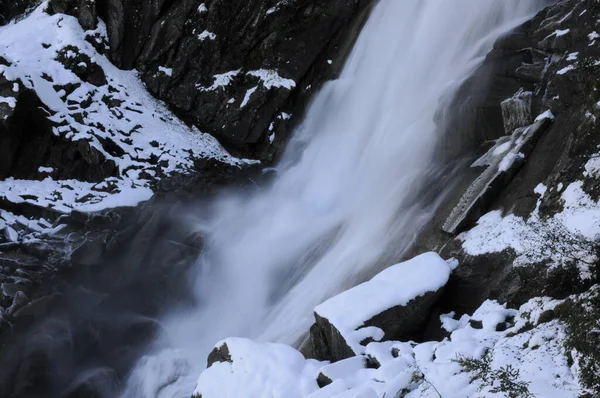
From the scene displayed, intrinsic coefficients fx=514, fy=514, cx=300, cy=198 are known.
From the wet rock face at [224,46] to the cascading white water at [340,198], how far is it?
104 cm

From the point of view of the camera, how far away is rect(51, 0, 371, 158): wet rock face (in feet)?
63.5

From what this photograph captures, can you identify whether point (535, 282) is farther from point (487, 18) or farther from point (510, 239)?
point (487, 18)

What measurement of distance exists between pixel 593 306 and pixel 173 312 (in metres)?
11.0

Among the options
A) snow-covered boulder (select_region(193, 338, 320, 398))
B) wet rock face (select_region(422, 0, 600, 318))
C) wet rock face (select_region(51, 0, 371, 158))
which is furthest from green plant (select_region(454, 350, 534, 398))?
wet rock face (select_region(51, 0, 371, 158))

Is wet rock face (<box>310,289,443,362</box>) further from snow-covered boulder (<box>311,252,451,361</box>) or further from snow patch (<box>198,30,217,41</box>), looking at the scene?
snow patch (<box>198,30,217,41</box>)

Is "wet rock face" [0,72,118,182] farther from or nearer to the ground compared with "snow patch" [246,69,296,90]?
nearer to the ground

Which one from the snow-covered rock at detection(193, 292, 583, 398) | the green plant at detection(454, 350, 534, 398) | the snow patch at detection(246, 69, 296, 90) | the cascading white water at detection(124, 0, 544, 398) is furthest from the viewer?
the snow patch at detection(246, 69, 296, 90)

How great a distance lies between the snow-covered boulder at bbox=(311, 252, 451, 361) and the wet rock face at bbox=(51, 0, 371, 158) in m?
10.9

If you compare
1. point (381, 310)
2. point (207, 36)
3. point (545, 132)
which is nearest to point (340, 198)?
point (545, 132)

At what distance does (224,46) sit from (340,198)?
8.12m

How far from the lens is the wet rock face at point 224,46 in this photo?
63.5 ft

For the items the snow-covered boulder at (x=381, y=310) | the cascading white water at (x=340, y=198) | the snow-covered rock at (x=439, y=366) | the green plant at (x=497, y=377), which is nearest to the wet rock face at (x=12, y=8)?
the cascading white water at (x=340, y=198)

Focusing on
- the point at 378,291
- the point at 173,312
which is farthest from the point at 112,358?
the point at 378,291

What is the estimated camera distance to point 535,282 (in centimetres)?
780
